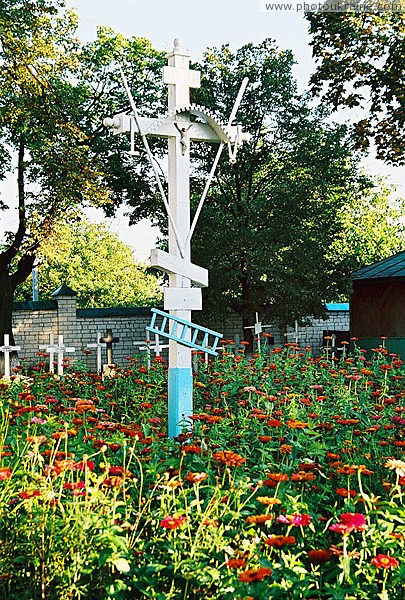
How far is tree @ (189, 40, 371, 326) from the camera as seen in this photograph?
1622 centimetres

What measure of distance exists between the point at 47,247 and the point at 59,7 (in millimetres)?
4769

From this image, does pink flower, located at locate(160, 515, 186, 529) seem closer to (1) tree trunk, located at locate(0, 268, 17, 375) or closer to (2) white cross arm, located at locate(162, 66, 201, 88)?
(2) white cross arm, located at locate(162, 66, 201, 88)

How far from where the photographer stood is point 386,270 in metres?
14.4

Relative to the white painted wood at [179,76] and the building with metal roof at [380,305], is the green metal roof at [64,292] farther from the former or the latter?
the white painted wood at [179,76]

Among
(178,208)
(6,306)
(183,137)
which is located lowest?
(6,306)

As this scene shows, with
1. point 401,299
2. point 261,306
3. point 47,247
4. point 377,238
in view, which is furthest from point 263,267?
point 377,238

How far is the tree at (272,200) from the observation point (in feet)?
53.2

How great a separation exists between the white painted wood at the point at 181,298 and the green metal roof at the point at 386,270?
793 centimetres

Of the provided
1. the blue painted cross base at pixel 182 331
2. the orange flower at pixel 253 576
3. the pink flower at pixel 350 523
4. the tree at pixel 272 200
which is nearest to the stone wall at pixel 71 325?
the tree at pixel 272 200

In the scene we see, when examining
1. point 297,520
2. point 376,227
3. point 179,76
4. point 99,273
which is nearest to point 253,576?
point 297,520

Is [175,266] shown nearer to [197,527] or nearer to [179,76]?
[179,76]

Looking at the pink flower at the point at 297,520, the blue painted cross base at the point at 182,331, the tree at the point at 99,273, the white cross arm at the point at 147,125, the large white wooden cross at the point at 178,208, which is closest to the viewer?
the pink flower at the point at 297,520

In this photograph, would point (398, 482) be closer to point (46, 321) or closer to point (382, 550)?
point (382, 550)

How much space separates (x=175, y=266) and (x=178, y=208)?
0.45 metres
